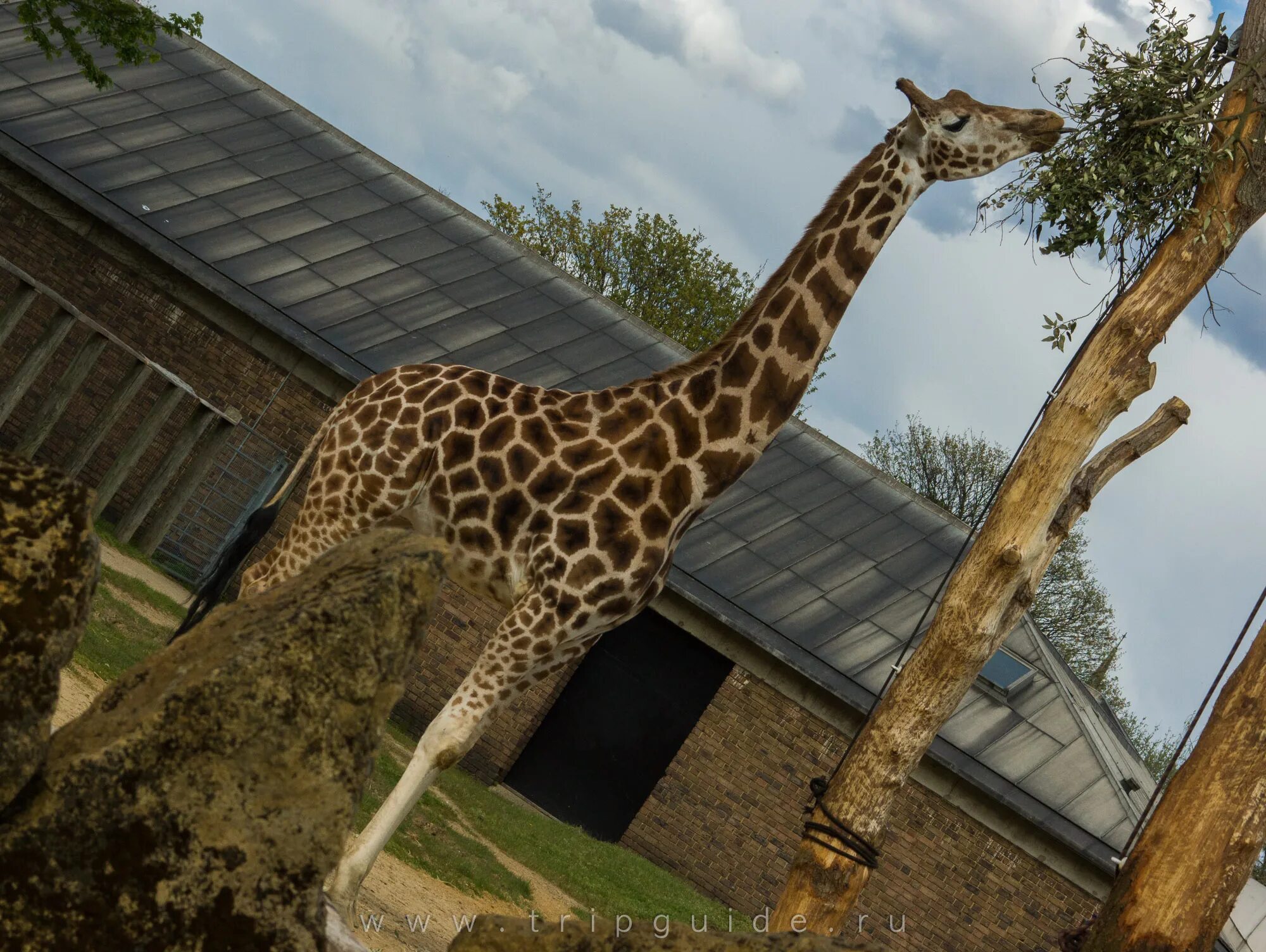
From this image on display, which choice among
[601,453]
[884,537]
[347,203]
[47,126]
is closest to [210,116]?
[47,126]

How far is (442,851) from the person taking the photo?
10.1m

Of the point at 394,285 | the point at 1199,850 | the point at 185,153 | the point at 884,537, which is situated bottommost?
the point at 1199,850

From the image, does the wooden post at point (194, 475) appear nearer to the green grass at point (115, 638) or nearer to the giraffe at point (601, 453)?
the green grass at point (115, 638)

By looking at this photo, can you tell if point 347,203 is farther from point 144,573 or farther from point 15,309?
point 15,309

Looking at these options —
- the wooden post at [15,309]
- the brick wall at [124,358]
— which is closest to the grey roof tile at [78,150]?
the brick wall at [124,358]

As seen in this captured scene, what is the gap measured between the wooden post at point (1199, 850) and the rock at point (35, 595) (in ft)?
16.6

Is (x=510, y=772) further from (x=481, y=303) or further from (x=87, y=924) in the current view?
(x=87, y=924)

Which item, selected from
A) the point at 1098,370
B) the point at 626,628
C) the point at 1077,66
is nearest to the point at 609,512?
the point at 1098,370

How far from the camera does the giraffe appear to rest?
6.65 meters

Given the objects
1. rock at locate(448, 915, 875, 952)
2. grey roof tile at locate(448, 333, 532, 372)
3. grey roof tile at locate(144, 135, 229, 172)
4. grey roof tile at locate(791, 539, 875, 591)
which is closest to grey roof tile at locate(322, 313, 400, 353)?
grey roof tile at locate(448, 333, 532, 372)

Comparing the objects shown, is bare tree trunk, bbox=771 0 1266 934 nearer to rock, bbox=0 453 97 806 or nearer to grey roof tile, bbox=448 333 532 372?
rock, bbox=0 453 97 806

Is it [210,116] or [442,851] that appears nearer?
[442,851]

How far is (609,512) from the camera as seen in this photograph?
6.76m

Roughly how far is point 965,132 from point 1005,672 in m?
10.9
